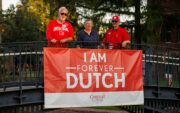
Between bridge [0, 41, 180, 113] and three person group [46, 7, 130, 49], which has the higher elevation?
three person group [46, 7, 130, 49]

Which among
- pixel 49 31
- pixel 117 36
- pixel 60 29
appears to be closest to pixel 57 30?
pixel 60 29

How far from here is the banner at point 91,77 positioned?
6781mm

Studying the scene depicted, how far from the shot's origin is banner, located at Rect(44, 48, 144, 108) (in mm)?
6781

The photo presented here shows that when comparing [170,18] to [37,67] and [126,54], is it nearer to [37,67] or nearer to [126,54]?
[126,54]

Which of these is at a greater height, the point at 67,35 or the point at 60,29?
the point at 60,29

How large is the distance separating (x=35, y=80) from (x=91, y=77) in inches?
58.6

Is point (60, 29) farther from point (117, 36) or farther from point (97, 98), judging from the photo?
point (97, 98)

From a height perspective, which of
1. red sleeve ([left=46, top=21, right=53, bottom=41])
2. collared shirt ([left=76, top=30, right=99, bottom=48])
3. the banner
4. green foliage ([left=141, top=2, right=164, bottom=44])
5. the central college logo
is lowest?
the central college logo

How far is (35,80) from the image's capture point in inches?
274

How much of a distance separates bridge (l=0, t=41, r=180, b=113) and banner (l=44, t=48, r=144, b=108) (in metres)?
0.38

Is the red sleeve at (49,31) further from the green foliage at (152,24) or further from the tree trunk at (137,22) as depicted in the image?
the green foliage at (152,24)

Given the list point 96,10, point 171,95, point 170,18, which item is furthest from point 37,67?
point 170,18

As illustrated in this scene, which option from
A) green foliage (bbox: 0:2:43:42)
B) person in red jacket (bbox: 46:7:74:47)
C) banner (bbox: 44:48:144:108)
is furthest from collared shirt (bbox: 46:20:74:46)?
green foliage (bbox: 0:2:43:42)

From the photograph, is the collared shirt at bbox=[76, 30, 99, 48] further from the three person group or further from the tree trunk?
the tree trunk
